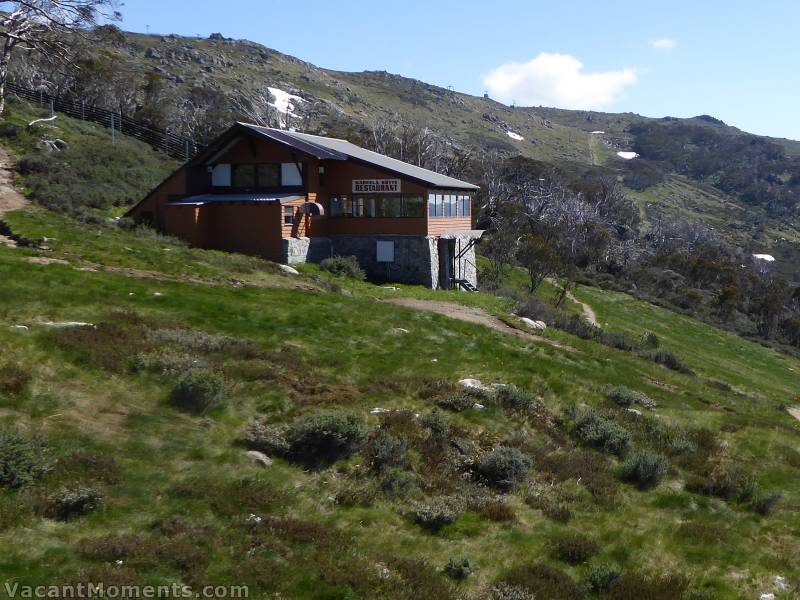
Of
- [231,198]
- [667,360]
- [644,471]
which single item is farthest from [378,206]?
[644,471]

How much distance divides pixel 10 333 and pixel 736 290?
2593 inches

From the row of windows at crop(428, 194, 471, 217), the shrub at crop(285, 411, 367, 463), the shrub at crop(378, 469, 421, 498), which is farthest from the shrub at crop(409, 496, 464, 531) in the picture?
the row of windows at crop(428, 194, 471, 217)

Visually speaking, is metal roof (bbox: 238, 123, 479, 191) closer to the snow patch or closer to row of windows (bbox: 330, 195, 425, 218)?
row of windows (bbox: 330, 195, 425, 218)

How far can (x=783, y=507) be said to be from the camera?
1348cm

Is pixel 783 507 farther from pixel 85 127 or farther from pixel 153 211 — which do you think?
pixel 85 127

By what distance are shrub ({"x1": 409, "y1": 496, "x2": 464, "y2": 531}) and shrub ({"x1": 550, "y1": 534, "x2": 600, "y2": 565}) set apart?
4.84 feet

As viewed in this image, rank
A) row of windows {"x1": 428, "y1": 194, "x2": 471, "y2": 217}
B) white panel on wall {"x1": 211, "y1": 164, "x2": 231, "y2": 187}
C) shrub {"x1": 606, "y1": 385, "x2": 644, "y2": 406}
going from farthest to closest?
white panel on wall {"x1": 211, "y1": 164, "x2": 231, "y2": 187} → row of windows {"x1": 428, "y1": 194, "x2": 471, "y2": 217} → shrub {"x1": 606, "y1": 385, "x2": 644, "y2": 406}

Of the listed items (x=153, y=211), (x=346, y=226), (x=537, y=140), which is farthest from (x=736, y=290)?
(x=537, y=140)

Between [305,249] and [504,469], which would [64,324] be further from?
[305,249]

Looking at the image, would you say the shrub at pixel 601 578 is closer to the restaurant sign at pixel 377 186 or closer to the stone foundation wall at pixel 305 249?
the stone foundation wall at pixel 305 249

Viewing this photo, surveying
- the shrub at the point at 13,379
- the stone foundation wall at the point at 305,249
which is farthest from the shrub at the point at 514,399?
the stone foundation wall at the point at 305,249

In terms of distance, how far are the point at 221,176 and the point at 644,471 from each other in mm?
30193

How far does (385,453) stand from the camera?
487 inches

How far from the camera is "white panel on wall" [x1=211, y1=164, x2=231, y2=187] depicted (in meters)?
38.9
